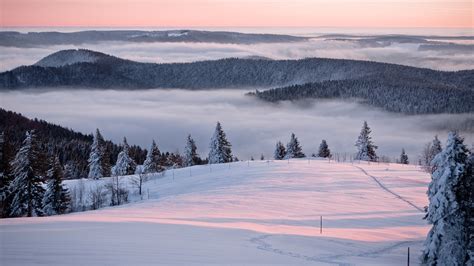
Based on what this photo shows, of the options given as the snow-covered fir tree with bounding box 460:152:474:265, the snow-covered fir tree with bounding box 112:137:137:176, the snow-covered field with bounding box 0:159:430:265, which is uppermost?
the snow-covered fir tree with bounding box 460:152:474:265

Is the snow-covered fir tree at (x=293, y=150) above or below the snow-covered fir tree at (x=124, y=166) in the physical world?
above

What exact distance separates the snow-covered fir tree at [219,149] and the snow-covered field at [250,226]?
23467mm

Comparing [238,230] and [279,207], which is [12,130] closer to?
[279,207]

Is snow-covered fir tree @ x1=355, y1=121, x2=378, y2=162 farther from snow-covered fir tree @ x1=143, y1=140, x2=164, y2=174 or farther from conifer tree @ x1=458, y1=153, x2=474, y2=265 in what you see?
conifer tree @ x1=458, y1=153, x2=474, y2=265

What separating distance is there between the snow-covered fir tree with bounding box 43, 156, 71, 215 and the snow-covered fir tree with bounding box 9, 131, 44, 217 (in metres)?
4.06

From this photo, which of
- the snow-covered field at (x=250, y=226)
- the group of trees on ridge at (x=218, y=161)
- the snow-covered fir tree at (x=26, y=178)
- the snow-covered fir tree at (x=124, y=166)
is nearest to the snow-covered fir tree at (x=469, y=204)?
the group of trees on ridge at (x=218, y=161)

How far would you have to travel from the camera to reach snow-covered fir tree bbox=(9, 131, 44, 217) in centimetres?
4069

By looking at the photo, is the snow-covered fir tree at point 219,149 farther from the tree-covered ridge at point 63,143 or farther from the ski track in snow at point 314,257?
the ski track in snow at point 314,257

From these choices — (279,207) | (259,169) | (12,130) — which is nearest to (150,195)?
(259,169)

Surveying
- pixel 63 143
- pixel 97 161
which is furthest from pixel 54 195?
pixel 63 143

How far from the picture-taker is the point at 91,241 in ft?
64.1

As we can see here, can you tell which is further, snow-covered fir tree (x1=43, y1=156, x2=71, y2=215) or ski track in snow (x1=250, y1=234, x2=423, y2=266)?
snow-covered fir tree (x1=43, y1=156, x2=71, y2=215)

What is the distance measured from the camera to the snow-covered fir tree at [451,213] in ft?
75.7

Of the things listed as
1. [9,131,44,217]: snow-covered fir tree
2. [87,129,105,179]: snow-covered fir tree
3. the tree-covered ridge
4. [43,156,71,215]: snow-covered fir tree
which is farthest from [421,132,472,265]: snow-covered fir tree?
the tree-covered ridge
